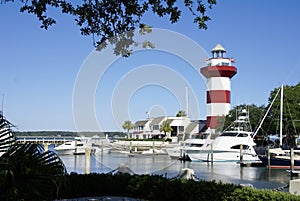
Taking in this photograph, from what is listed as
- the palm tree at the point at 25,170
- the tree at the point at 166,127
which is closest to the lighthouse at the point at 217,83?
the tree at the point at 166,127

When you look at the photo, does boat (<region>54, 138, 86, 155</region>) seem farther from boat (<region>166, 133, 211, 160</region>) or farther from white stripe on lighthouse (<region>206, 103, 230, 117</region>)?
white stripe on lighthouse (<region>206, 103, 230, 117</region>)

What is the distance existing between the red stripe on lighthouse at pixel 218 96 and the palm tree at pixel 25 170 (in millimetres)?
61517

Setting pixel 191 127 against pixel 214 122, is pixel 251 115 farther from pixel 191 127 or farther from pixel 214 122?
pixel 191 127

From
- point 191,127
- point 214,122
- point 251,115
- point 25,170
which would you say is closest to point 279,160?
point 214,122

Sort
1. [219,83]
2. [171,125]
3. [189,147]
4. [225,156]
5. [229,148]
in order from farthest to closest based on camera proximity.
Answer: [171,125] < [219,83] < [189,147] < [229,148] < [225,156]

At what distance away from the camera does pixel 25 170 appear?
5965 millimetres

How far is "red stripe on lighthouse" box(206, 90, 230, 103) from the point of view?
66.8 metres

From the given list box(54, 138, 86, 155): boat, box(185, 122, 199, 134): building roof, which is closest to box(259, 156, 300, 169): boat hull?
box(54, 138, 86, 155): boat

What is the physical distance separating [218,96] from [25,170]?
62.6 meters

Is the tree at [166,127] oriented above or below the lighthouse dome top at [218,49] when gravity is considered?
below

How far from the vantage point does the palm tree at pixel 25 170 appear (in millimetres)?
5812

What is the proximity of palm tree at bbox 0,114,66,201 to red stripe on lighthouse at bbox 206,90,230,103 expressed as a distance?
61517 millimetres

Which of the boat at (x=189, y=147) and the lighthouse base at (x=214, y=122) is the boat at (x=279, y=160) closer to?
the boat at (x=189, y=147)

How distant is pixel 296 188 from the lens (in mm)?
10406
